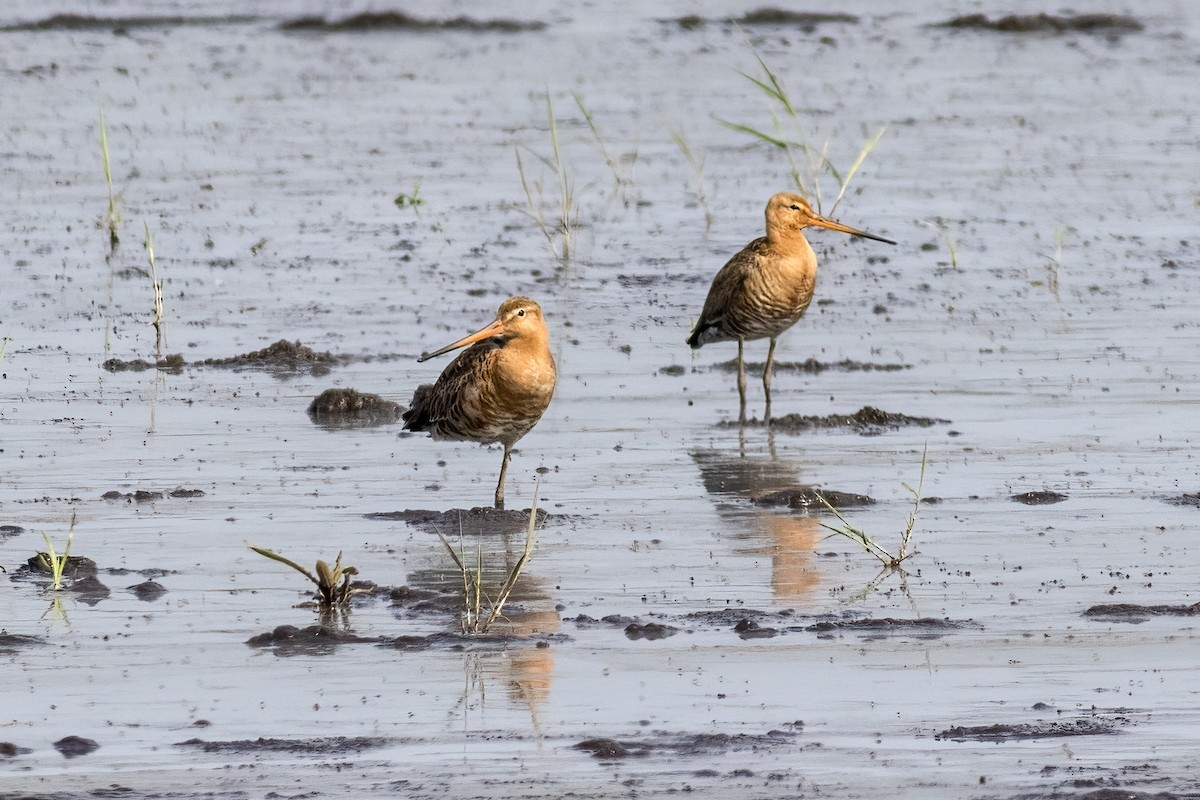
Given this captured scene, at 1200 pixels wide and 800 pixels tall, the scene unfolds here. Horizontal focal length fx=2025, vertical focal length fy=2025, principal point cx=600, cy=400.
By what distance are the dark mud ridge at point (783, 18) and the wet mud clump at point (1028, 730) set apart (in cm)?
2366

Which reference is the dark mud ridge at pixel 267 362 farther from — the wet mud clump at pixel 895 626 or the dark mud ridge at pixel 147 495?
the wet mud clump at pixel 895 626

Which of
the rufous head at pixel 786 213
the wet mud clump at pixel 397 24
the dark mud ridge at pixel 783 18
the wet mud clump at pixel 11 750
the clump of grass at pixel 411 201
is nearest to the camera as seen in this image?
the wet mud clump at pixel 11 750

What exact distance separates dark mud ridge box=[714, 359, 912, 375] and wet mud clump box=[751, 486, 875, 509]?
9.47ft

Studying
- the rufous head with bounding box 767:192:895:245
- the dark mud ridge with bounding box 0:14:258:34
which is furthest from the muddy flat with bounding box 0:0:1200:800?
the dark mud ridge with bounding box 0:14:258:34

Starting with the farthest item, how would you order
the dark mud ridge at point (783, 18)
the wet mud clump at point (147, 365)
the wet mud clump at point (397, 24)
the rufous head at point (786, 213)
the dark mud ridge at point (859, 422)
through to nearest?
the dark mud ridge at point (783, 18) < the wet mud clump at point (397, 24) < the rufous head at point (786, 213) < the wet mud clump at point (147, 365) < the dark mud ridge at point (859, 422)

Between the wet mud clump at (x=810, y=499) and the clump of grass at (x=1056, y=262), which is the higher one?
the clump of grass at (x=1056, y=262)

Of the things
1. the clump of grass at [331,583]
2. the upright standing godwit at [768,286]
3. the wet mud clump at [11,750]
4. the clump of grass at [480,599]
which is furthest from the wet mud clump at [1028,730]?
the upright standing godwit at [768,286]

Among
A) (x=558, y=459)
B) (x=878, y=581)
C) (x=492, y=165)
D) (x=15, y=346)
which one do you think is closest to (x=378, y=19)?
(x=492, y=165)

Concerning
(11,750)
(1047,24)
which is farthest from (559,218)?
(1047,24)

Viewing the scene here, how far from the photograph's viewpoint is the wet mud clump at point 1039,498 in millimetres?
8680

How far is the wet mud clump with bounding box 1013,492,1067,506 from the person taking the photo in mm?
8680

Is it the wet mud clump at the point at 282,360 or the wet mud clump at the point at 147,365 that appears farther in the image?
the wet mud clump at the point at 282,360

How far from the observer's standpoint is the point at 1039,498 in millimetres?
8734

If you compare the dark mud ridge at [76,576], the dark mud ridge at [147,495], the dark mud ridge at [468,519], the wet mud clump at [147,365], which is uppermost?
the wet mud clump at [147,365]
